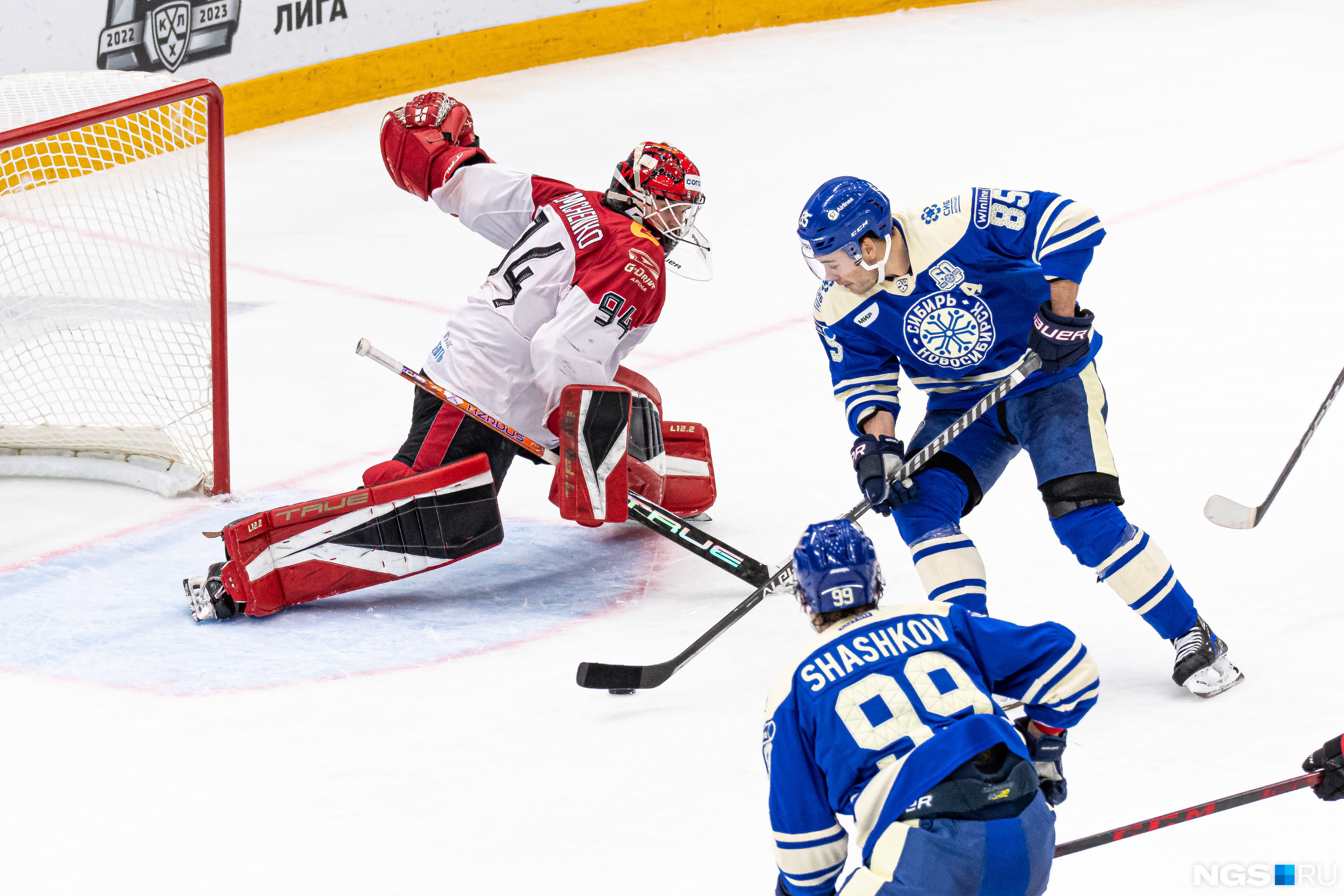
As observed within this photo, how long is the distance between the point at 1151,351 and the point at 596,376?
7.39ft

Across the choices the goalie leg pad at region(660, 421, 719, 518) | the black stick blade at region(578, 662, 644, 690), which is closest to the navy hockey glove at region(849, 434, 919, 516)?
the black stick blade at region(578, 662, 644, 690)

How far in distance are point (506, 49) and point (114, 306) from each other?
4.24 meters

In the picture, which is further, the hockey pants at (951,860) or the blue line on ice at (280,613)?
the blue line on ice at (280,613)

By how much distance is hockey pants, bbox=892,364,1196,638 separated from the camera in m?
3.04

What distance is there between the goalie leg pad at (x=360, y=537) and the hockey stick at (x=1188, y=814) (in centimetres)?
182

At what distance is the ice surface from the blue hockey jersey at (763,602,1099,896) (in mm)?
655

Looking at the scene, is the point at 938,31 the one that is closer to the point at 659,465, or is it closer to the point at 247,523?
the point at 659,465

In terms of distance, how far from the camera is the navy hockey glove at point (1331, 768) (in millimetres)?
2148

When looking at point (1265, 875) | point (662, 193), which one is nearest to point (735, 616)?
point (662, 193)

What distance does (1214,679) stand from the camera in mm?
3078

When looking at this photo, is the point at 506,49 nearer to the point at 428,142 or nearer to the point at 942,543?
the point at 428,142

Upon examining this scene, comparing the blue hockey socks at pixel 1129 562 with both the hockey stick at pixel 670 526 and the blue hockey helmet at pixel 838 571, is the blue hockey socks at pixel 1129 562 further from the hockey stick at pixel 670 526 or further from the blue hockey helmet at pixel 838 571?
the blue hockey helmet at pixel 838 571

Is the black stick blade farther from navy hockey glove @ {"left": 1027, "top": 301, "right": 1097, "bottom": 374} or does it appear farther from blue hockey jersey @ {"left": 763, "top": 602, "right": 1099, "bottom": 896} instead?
blue hockey jersey @ {"left": 763, "top": 602, "right": 1099, "bottom": 896}

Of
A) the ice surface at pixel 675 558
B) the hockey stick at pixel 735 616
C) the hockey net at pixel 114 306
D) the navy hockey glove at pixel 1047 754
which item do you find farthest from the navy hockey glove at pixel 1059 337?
the hockey net at pixel 114 306
